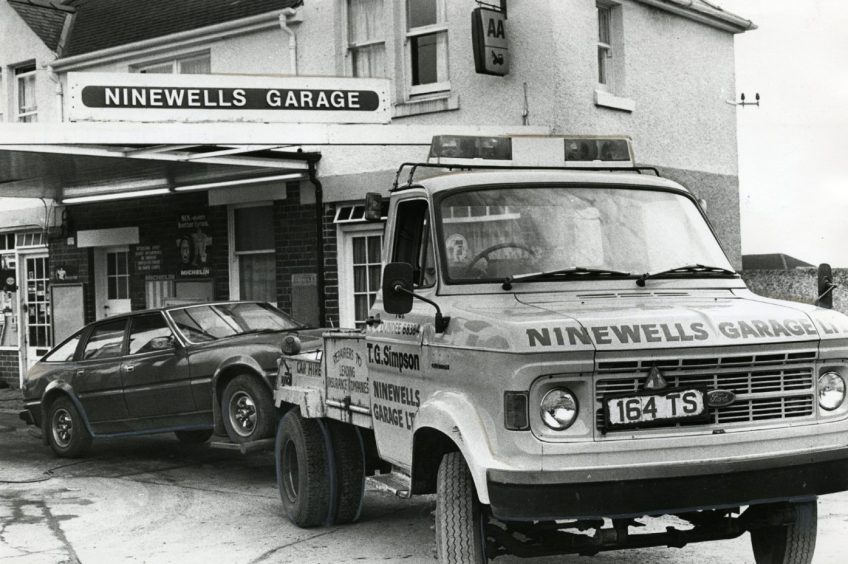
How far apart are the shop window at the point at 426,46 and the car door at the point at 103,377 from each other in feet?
17.3

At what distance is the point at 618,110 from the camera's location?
14.3 m

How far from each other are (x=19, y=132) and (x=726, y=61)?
10.1 metres

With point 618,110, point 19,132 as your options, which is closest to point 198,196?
point 19,132

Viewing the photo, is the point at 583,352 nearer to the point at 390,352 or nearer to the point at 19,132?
the point at 390,352

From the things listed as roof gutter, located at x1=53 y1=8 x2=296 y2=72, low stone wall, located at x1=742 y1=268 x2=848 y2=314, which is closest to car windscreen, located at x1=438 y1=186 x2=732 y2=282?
roof gutter, located at x1=53 y1=8 x2=296 y2=72

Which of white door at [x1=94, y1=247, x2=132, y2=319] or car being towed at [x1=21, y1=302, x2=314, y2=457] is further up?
white door at [x1=94, y1=247, x2=132, y2=319]

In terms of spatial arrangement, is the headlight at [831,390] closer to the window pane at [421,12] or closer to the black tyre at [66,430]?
the black tyre at [66,430]

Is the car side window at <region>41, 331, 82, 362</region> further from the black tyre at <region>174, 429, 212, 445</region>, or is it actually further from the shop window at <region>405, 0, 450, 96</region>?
the shop window at <region>405, 0, 450, 96</region>

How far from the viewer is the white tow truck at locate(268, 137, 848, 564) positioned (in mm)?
4930

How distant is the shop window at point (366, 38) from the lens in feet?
49.3

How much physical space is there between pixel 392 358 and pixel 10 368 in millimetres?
16254

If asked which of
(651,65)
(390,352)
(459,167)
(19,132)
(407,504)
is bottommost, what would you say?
(407,504)

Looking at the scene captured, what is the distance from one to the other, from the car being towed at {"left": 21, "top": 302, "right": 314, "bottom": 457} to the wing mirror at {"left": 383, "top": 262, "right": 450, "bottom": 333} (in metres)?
3.75

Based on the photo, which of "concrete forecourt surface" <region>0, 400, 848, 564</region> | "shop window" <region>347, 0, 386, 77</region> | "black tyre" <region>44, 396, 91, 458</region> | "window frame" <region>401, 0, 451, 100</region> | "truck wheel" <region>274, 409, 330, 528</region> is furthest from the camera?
"shop window" <region>347, 0, 386, 77</region>
